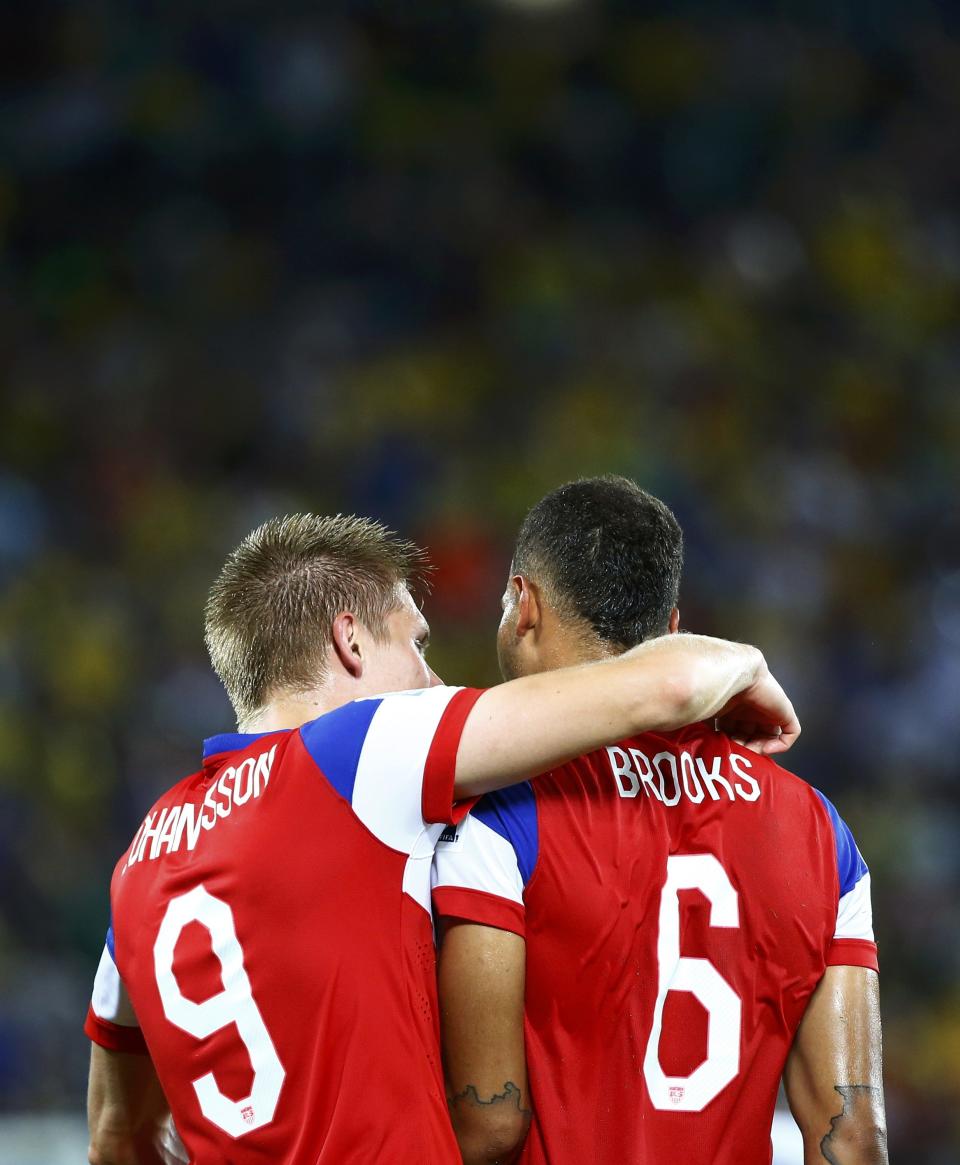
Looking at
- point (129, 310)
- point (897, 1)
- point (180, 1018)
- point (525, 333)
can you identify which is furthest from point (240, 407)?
point (180, 1018)

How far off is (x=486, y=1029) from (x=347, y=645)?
71cm

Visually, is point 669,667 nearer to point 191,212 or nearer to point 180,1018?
point 180,1018

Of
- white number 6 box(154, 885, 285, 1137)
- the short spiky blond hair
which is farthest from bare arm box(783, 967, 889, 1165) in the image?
the short spiky blond hair

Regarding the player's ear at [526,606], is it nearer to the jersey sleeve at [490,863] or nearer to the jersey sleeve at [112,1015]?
the jersey sleeve at [490,863]

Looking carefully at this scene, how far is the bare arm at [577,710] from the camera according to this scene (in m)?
2.08

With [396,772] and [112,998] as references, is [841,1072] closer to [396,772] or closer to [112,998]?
[396,772]

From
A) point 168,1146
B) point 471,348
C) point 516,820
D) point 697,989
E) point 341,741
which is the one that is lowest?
point 168,1146

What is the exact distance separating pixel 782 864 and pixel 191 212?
27.5 ft

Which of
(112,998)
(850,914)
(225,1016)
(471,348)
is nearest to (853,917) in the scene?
(850,914)

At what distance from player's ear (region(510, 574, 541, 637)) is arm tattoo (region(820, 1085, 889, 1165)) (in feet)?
3.09

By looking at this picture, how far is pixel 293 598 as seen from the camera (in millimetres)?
2514

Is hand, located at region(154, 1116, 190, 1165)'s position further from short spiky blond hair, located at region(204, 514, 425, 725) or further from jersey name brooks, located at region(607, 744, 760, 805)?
jersey name brooks, located at region(607, 744, 760, 805)

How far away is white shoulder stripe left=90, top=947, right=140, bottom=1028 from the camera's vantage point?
254 centimetres

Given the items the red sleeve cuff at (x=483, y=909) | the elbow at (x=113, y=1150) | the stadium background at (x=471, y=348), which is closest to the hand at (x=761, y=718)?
the red sleeve cuff at (x=483, y=909)
